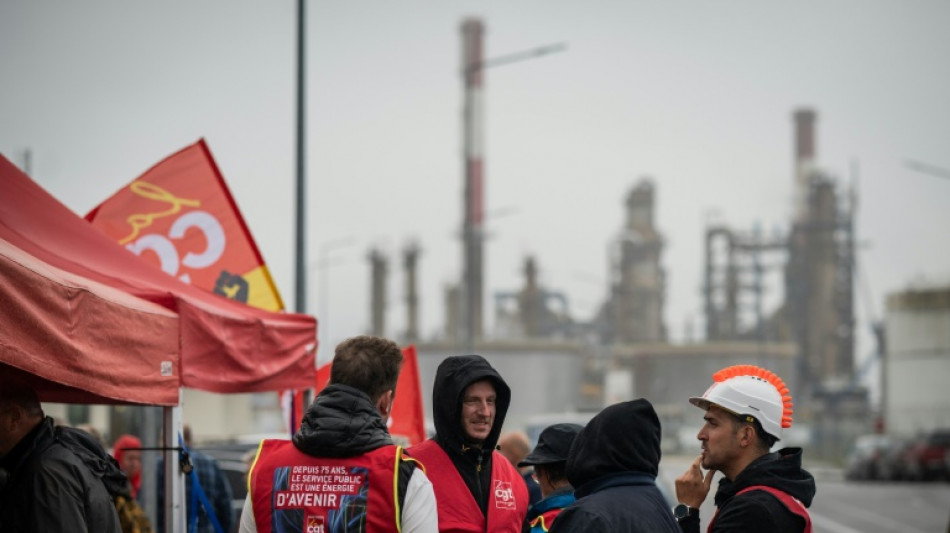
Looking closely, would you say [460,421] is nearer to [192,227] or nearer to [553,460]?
[553,460]

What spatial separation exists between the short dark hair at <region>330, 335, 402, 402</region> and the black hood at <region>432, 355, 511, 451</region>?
34 cm

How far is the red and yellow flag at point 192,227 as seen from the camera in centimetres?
859

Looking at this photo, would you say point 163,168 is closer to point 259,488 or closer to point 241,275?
point 241,275

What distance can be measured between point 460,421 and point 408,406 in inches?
175

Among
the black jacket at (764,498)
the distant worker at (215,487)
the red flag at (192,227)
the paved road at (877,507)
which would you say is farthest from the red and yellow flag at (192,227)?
the paved road at (877,507)

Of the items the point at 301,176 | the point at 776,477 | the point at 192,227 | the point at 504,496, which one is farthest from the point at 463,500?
the point at 301,176

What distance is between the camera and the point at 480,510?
16.9ft

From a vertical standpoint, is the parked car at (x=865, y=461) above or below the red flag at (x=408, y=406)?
below

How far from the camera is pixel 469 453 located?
5242 millimetres

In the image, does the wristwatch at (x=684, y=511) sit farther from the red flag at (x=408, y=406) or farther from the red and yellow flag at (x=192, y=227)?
the red and yellow flag at (x=192, y=227)

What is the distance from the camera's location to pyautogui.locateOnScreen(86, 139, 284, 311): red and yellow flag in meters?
8.59

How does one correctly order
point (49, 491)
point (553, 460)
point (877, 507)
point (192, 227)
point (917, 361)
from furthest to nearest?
point (917, 361) → point (877, 507) → point (192, 227) → point (553, 460) → point (49, 491)

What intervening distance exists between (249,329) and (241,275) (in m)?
1.53

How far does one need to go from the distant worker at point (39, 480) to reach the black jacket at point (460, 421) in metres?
1.34
